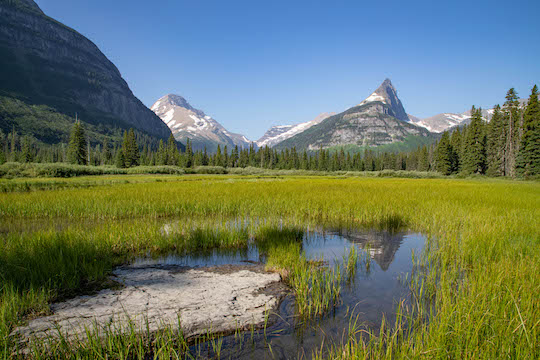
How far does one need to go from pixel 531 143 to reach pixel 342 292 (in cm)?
4914

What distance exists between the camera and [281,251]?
5074 millimetres

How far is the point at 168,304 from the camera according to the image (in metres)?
3.25

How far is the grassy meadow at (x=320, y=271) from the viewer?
2283mm

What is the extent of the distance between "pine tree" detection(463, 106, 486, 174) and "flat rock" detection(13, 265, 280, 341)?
6247cm

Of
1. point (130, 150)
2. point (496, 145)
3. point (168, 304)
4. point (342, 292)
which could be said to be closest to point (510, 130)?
point (496, 145)

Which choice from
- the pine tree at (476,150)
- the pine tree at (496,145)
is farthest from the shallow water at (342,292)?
the pine tree at (476,150)

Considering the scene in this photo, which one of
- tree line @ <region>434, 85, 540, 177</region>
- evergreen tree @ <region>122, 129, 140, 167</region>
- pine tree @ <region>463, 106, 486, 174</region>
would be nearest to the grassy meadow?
tree line @ <region>434, 85, 540, 177</region>

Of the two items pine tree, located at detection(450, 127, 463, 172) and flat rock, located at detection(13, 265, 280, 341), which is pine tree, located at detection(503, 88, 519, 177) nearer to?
pine tree, located at detection(450, 127, 463, 172)

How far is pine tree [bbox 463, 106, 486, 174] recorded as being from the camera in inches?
1956

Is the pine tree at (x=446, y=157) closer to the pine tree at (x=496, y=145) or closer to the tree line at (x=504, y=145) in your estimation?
the tree line at (x=504, y=145)

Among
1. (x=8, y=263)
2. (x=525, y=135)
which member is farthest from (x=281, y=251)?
(x=525, y=135)

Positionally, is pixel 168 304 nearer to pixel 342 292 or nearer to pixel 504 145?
pixel 342 292

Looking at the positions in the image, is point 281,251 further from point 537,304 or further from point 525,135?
point 525,135

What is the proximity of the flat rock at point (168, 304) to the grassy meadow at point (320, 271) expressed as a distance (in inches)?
9.2
